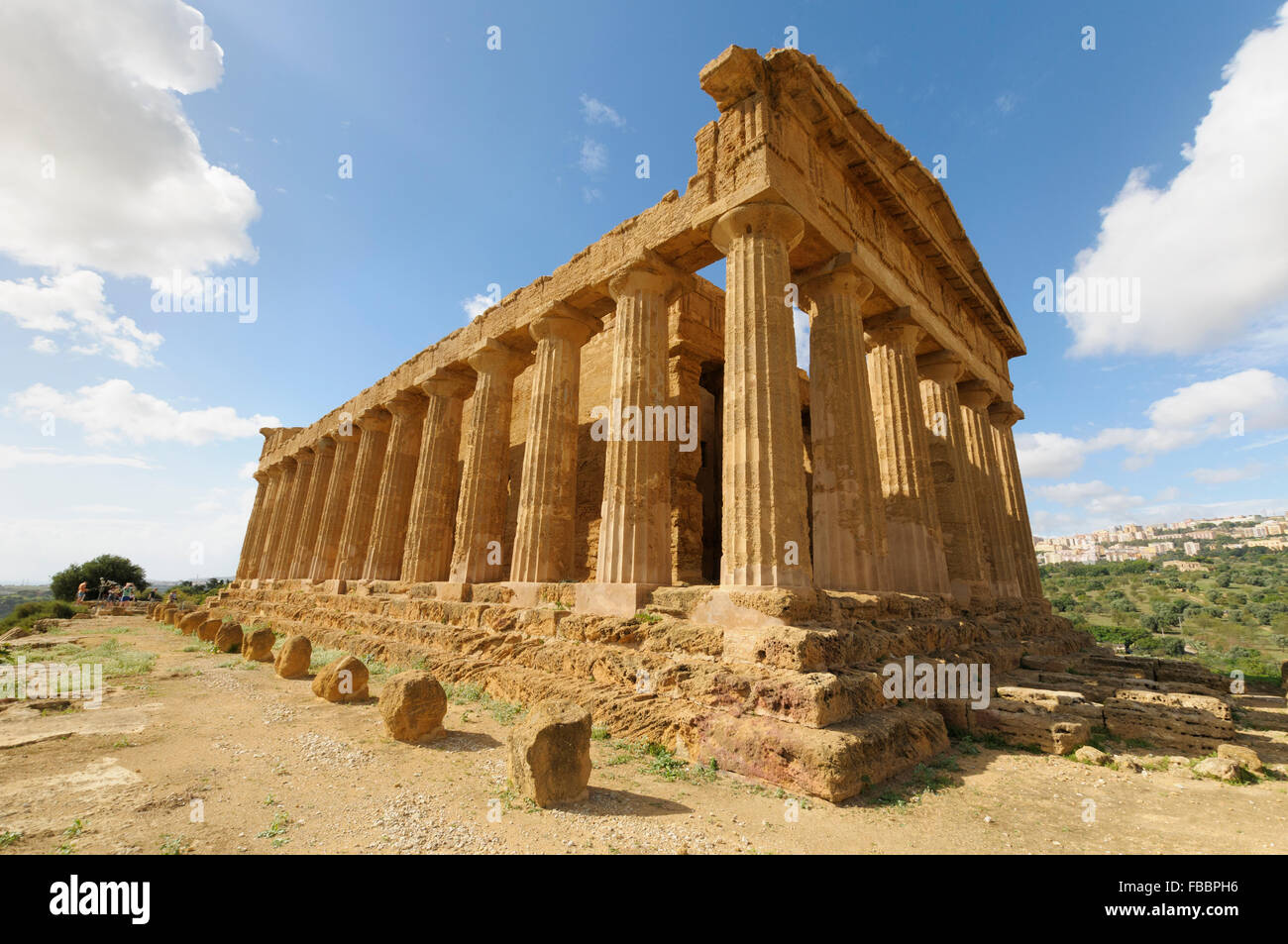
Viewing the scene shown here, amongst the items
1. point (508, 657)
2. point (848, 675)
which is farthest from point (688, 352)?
point (848, 675)

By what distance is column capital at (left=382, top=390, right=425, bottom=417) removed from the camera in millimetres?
16797

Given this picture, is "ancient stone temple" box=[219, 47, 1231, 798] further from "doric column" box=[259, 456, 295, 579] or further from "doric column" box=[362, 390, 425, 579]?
"doric column" box=[259, 456, 295, 579]

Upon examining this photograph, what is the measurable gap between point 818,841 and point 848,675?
6.95ft

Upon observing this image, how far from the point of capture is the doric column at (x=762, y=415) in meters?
6.70

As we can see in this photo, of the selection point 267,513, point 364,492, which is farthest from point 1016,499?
point 267,513

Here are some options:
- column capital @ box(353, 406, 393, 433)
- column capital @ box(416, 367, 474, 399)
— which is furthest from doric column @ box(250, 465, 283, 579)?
column capital @ box(416, 367, 474, 399)

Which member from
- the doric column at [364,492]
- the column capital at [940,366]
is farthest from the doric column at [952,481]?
the doric column at [364,492]

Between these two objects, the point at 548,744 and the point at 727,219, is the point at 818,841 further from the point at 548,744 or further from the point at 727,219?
the point at 727,219

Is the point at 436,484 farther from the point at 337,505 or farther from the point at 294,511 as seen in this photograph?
the point at 294,511

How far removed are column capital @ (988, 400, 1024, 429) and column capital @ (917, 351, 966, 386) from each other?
4.53m

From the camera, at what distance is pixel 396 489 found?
16.3 metres

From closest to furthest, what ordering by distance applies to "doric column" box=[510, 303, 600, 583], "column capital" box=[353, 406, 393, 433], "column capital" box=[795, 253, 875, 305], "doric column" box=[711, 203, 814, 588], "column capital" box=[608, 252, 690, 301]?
"doric column" box=[711, 203, 814, 588] → "column capital" box=[795, 253, 875, 305] → "column capital" box=[608, 252, 690, 301] → "doric column" box=[510, 303, 600, 583] → "column capital" box=[353, 406, 393, 433]

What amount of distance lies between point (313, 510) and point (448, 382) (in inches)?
425
